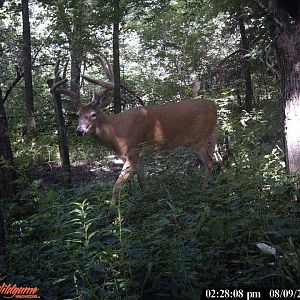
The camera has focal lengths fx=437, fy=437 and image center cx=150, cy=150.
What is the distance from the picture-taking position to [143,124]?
711 cm

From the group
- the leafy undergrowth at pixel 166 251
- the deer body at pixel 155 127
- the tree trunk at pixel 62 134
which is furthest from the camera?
the tree trunk at pixel 62 134

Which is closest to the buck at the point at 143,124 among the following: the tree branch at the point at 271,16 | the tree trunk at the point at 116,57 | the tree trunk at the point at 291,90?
the tree trunk at the point at 291,90

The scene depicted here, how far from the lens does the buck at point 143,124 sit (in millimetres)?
6945

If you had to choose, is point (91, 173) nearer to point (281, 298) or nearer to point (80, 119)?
point (80, 119)

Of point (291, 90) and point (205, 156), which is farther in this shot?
point (205, 156)

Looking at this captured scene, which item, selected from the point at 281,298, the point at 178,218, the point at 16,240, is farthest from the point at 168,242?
the point at 16,240

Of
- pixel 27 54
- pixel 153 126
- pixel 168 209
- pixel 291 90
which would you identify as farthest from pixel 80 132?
pixel 27 54

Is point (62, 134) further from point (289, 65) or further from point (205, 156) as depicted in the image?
point (289, 65)

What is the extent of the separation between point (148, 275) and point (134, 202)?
162 centimetres

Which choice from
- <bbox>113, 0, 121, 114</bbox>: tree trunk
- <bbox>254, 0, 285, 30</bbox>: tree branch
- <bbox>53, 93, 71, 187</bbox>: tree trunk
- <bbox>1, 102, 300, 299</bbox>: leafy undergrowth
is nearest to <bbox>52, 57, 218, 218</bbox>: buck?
<bbox>53, 93, 71, 187</bbox>: tree trunk

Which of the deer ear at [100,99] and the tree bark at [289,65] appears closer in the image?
the tree bark at [289,65]

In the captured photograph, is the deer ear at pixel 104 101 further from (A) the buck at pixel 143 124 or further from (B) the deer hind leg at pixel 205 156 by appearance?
(B) the deer hind leg at pixel 205 156

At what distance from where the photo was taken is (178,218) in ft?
12.0

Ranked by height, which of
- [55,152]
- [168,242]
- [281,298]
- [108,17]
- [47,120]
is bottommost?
Result: [281,298]
